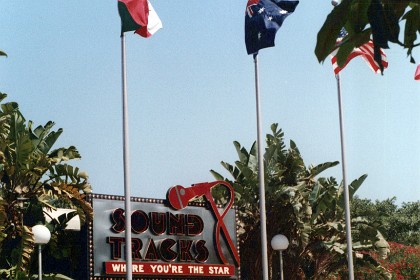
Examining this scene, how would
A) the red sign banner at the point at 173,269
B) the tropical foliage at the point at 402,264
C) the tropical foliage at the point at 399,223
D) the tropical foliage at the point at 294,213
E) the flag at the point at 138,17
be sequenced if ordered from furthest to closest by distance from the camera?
the tropical foliage at the point at 399,223, the tropical foliage at the point at 402,264, the tropical foliage at the point at 294,213, the red sign banner at the point at 173,269, the flag at the point at 138,17

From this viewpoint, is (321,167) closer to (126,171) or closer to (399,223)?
(126,171)

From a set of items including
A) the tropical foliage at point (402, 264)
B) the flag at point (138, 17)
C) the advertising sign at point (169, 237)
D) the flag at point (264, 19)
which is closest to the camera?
the flag at point (138, 17)

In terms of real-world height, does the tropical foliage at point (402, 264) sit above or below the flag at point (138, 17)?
below

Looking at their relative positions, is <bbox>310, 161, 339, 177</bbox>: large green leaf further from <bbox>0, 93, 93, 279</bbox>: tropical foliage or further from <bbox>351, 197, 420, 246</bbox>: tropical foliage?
<bbox>351, 197, 420, 246</bbox>: tropical foliage

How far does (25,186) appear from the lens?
27078 millimetres

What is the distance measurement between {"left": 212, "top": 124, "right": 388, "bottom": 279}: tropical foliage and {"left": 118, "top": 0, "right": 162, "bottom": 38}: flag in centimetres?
1278

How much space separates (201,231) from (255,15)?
911 cm

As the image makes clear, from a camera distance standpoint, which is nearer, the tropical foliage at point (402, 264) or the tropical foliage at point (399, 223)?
the tropical foliage at point (402, 264)

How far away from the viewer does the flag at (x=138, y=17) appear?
22.2 m

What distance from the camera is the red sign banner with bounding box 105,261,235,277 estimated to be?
28000 millimetres

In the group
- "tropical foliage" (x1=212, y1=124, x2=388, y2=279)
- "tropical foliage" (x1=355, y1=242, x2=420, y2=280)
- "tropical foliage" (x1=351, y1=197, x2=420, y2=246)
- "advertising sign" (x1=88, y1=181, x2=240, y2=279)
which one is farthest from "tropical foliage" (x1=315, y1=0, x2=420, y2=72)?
"tropical foliage" (x1=351, y1=197, x2=420, y2=246)

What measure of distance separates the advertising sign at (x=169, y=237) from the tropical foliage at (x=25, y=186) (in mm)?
1203

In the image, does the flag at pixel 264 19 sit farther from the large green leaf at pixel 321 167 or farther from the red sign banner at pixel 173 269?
the large green leaf at pixel 321 167

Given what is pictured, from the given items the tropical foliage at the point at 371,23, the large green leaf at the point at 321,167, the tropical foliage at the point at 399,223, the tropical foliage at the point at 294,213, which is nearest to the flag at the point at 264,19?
the tropical foliage at the point at 294,213
